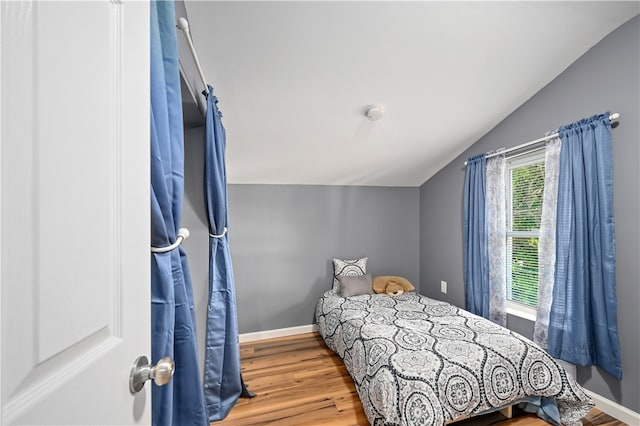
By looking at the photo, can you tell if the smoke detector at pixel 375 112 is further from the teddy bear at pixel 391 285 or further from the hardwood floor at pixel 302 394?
the hardwood floor at pixel 302 394

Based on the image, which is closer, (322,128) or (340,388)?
(340,388)

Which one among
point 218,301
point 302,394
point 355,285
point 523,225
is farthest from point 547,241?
point 218,301

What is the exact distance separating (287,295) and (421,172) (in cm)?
224

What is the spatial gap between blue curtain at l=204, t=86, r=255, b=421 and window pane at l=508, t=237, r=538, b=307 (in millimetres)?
2481

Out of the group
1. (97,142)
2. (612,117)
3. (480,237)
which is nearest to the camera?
(97,142)

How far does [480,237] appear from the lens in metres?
2.59

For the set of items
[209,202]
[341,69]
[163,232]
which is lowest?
[163,232]

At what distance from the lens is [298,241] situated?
3.17 metres

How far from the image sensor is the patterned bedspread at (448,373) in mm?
1429

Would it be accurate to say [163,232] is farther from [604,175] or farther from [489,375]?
[604,175]

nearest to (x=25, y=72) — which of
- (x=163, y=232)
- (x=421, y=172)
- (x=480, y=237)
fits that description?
(x=163, y=232)

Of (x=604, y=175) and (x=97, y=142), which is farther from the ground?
(x=604, y=175)

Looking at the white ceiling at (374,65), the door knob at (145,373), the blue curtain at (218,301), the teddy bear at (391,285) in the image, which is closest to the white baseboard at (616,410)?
the teddy bear at (391,285)

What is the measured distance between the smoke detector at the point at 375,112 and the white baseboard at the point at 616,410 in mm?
2487
